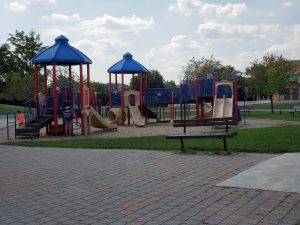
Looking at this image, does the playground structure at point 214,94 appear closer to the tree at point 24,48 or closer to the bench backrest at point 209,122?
the bench backrest at point 209,122

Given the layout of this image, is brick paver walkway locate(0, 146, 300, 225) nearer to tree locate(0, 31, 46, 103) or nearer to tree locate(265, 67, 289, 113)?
tree locate(265, 67, 289, 113)

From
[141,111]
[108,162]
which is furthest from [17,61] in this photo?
[108,162]

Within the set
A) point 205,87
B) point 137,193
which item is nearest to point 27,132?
point 205,87

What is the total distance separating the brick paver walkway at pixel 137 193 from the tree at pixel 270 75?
3017 cm

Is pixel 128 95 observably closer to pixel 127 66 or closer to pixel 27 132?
pixel 127 66

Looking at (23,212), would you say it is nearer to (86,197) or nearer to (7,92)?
(86,197)

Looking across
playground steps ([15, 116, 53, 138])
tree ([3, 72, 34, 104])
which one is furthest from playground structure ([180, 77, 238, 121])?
tree ([3, 72, 34, 104])

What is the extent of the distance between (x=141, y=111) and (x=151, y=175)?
20128 millimetres

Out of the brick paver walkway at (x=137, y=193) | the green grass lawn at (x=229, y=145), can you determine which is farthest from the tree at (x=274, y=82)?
the brick paver walkway at (x=137, y=193)

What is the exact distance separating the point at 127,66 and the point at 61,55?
8.41 meters

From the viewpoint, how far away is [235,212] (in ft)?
18.4

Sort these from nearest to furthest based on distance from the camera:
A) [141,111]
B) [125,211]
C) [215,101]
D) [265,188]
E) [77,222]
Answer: [77,222] < [125,211] < [265,188] < [215,101] < [141,111]

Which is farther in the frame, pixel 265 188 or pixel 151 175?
pixel 151 175

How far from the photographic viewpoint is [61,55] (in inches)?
803
